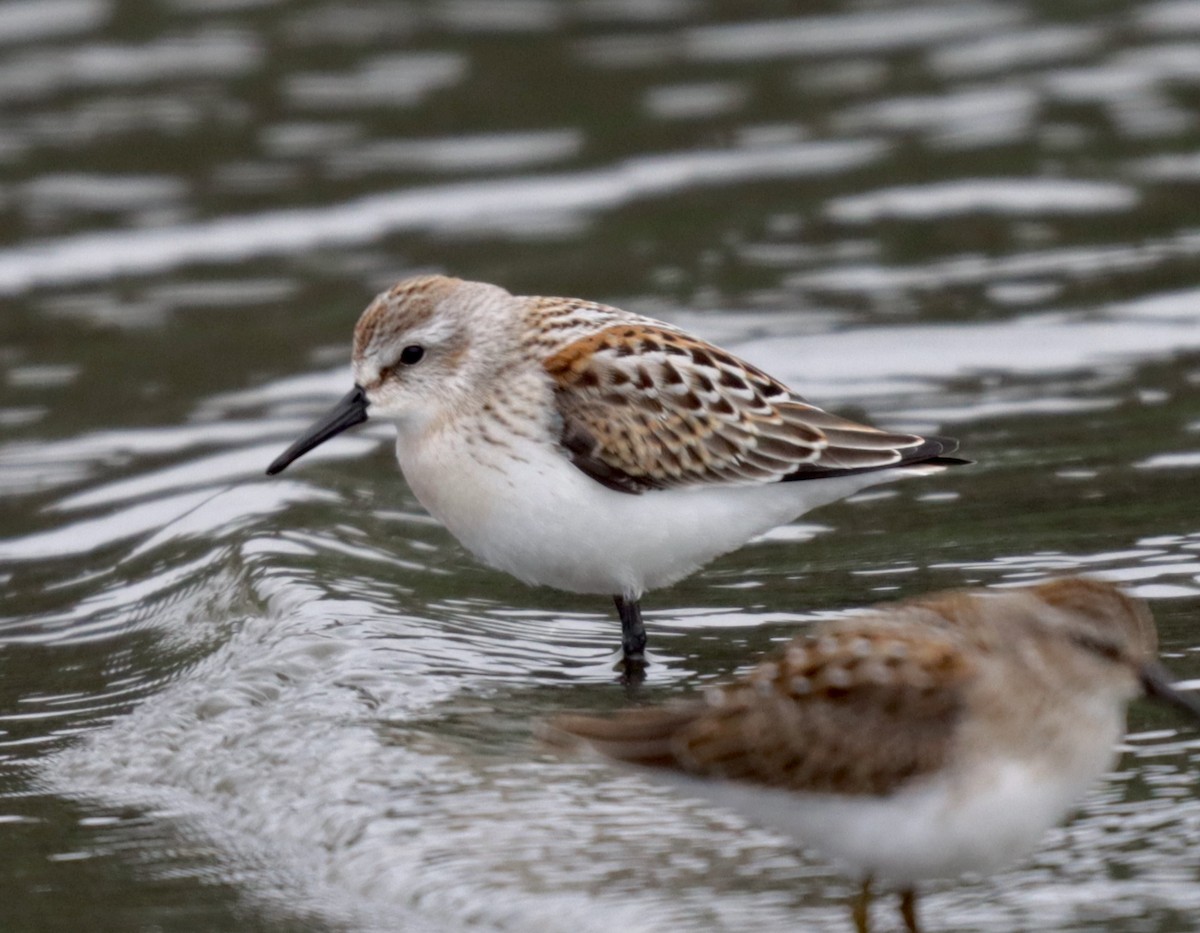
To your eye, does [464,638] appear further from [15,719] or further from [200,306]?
[200,306]

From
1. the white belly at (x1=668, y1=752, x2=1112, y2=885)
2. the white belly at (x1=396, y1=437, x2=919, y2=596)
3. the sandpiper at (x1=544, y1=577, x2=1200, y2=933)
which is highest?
the white belly at (x1=396, y1=437, x2=919, y2=596)

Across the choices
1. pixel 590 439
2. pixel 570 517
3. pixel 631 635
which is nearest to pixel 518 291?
pixel 590 439

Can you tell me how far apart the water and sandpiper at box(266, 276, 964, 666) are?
45 cm

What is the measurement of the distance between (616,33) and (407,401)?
11016 mm

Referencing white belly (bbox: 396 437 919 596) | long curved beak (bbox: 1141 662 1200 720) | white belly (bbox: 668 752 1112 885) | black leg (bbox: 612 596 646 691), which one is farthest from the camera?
black leg (bbox: 612 596 646 691)

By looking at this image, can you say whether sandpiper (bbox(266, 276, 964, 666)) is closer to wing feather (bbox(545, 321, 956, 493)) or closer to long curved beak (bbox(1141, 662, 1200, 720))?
wing feather (bbox(545, 321, 956, 493))

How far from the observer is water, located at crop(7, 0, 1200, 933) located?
6613mm

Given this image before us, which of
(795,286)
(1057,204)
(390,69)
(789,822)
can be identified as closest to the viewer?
(789,822)

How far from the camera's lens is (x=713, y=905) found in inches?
236

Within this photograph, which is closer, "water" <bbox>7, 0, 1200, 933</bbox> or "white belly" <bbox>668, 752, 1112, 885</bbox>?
"white belly" <bbox>668, 752, 1112, 885</bbox>

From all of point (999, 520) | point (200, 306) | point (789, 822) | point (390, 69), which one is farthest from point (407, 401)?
point (390, 69)

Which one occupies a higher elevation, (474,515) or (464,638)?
(474,515)

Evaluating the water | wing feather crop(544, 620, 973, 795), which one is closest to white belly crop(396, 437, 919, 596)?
the water

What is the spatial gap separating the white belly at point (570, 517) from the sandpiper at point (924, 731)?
93.9 inches
